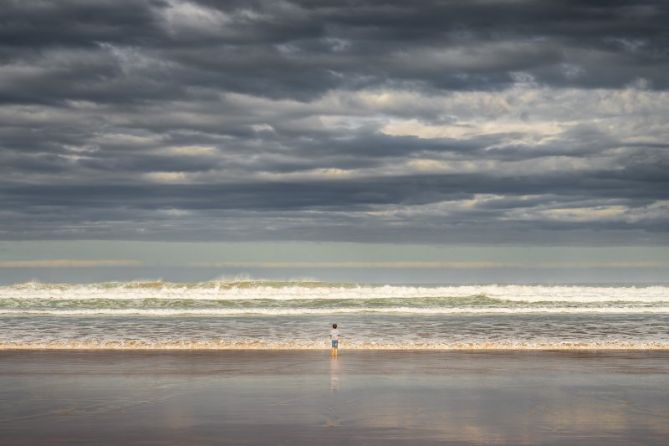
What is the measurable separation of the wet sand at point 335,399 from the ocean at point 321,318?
441 cm

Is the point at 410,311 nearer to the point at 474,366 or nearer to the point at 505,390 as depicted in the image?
Result: the point at 474,366

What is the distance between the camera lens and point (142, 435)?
529 inches

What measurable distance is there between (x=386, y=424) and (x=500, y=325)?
27.9 meters

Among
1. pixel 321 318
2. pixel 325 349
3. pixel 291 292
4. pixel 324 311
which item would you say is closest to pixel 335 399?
pixel 325 349

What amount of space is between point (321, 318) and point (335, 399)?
3029 cm

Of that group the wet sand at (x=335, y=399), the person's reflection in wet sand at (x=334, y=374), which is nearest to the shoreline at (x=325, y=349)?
the wet sand at (x=335, y=399)

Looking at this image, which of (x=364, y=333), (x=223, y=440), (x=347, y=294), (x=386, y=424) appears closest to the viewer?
(x=223, y=440)

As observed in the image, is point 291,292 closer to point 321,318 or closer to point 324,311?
point 324,311

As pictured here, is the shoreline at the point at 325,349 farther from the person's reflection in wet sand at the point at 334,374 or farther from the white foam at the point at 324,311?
the white foam at the point at 324,311

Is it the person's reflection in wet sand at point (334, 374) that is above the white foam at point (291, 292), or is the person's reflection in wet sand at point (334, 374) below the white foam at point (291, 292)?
below

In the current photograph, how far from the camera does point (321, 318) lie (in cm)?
4778

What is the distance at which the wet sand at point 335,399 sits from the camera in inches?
530

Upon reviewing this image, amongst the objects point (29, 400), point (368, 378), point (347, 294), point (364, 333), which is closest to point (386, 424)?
point (368, 378)

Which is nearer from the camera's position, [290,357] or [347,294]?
[290,357]
